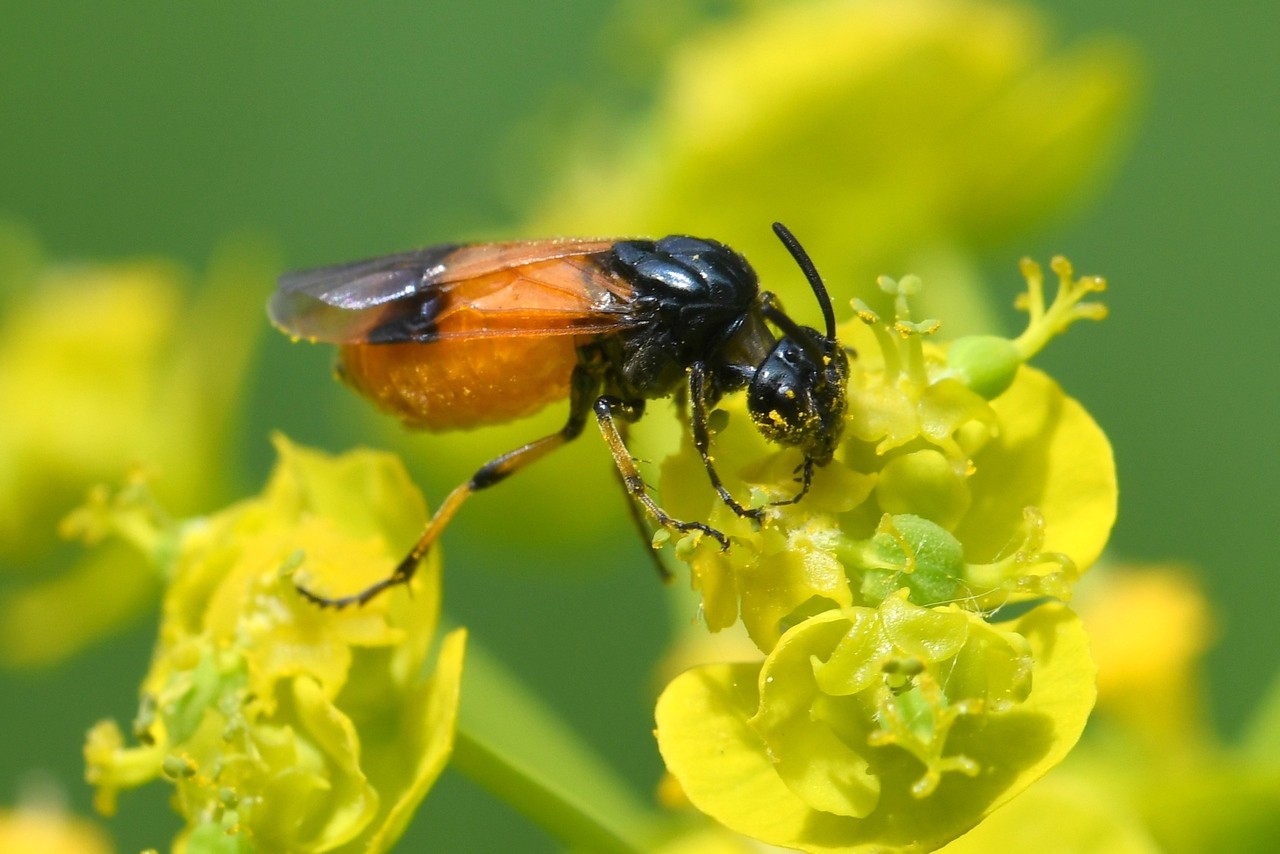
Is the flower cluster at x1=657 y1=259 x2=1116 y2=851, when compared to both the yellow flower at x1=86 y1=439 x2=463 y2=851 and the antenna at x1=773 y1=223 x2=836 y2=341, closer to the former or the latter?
the antenna at x1=773 y1=223 x2=836 y2=341

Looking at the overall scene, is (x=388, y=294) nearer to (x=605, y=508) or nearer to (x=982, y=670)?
(x=982, y=670)

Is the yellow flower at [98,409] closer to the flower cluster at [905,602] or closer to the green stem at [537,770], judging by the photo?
the green stem at [537,770]

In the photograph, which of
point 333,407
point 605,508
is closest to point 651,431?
point 605,508

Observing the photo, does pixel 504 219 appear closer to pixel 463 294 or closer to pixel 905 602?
pixel 463 294

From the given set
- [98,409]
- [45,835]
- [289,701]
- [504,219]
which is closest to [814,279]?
[289,701]

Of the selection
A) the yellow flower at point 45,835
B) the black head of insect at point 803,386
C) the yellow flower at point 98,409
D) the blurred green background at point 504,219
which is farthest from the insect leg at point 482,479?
the yellow flower at point 98,409

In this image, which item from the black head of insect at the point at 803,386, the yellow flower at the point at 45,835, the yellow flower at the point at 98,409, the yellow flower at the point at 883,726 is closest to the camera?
the yellow flower at the point at 883,726

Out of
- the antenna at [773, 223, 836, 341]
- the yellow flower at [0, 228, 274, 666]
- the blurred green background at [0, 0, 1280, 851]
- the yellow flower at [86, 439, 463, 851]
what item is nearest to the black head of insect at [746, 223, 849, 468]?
the antenna at [773, 223, 836, 341]

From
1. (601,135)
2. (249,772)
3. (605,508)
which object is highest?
(249,772)
